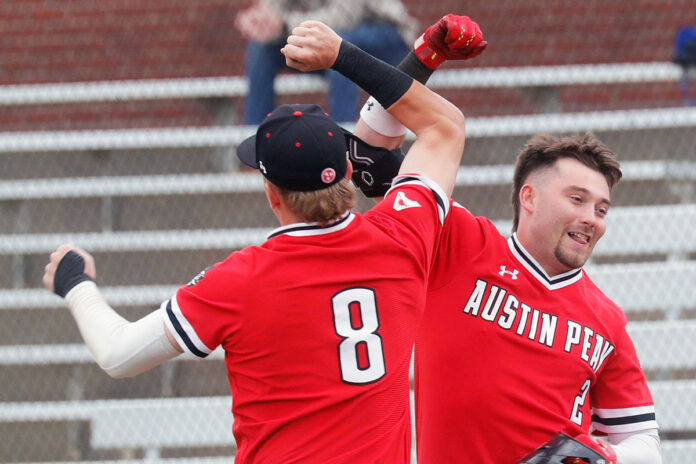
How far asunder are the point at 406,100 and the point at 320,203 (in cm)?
38

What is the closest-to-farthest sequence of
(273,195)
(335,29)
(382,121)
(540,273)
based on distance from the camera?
(273,195) → (382,121) → (540,273) → (335,29)

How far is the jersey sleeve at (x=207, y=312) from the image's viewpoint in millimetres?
1755

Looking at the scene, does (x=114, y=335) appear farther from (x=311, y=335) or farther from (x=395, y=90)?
(x=395, y=90)

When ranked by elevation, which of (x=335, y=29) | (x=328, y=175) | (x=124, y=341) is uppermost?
(x=335, y=29)

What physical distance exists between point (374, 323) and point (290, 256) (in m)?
0.21

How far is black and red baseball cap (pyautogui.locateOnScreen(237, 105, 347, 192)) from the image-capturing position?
180cm

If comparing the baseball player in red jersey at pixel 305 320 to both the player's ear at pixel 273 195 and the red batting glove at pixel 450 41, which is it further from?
the red batting glove at pixel 450 41

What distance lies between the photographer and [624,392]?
2.28m

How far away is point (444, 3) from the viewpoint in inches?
231

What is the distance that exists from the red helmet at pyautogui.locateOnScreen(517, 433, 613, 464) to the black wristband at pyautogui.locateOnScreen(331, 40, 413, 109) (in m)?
0.84

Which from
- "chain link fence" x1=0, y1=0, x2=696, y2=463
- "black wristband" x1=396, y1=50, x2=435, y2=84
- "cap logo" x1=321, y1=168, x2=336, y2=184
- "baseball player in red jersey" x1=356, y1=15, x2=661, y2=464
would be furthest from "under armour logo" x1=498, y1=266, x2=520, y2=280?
"chain link fence" x1=0, y1=0, x2=696, y2=463

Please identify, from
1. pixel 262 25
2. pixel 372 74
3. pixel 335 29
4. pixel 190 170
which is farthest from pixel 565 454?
pixel 190 170

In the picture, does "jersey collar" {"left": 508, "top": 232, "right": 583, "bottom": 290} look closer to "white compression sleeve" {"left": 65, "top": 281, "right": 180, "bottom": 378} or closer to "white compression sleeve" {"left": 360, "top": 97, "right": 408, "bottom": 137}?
"white compression sleeve" {"left": 360, "top": 97, "right": 408, "bottom": 137}

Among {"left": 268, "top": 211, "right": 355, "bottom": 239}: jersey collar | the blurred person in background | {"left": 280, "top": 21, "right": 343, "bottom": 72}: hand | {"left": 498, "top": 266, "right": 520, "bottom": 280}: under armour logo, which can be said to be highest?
the blurred person in background
